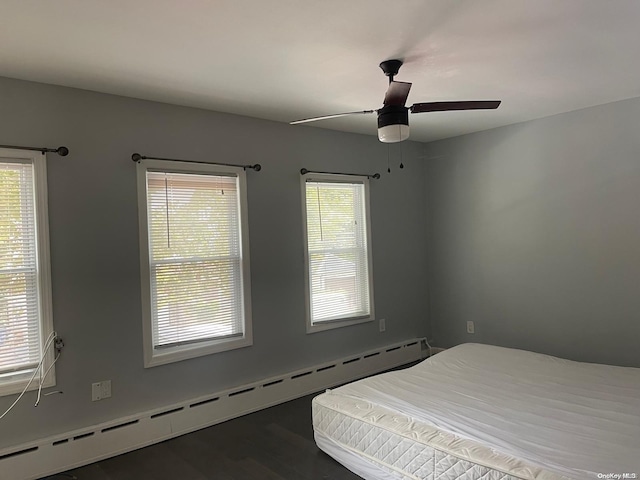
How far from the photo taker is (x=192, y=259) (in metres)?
3.62

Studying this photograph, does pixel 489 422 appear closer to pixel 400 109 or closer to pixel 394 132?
pixel 394 132

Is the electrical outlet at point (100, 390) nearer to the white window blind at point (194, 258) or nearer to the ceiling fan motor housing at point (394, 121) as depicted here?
the white window blind at point (194, 258)

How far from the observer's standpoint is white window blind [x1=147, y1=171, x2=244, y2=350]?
3.47 m

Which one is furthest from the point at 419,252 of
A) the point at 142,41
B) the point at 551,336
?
the point at 142,41

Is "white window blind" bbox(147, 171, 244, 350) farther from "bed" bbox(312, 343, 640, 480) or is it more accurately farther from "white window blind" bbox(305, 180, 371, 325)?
"bed" bbox(312, 343, 640, 480)

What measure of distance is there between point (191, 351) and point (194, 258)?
2.38 ft

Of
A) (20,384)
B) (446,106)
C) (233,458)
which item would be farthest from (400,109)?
(20,384)

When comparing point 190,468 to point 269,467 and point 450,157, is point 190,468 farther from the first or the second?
point 450,157

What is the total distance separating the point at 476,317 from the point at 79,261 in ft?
12.8

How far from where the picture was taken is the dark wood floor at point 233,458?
113 inches

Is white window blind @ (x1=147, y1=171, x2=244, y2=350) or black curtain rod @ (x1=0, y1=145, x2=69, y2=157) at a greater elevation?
black curtain rod @ (x1=0, y1=145, x2=69, y2=157)

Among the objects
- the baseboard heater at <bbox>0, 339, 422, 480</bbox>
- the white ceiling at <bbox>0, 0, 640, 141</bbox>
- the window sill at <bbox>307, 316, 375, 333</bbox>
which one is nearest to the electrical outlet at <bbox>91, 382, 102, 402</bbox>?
the baseboard heater at <bbox>0, 339, 422, 480</bbox>

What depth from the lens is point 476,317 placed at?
498 centimetres

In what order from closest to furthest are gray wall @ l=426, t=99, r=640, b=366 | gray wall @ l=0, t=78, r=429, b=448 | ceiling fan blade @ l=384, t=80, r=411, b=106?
ceiling fan blade @ l=384, t=80, r=411, b=106 < gray wall @ l=0, t=78, r=429, b=448 < gray wall @ l=426, t=99, r=640, b=366
